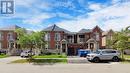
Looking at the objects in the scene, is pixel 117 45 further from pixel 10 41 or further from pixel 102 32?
pixel 10 41

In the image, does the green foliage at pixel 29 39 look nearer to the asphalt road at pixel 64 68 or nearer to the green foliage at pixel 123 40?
the asphalt road at pixel 64 68

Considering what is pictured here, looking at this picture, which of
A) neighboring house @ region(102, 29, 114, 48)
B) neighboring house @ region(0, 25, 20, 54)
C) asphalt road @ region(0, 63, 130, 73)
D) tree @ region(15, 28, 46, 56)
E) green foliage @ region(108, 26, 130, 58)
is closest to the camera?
asphalt road @ region(0, 63, 130, 73)

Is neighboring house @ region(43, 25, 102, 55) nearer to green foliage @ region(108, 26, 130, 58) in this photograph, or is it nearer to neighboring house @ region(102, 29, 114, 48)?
neighboring house @ region(102, 29, 114, 48)

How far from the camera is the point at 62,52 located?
206ft

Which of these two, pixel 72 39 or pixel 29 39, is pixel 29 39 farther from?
pixel 72 39

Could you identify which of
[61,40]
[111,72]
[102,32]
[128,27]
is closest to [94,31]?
[102,32]

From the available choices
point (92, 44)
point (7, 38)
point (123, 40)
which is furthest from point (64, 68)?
point (7, 38)

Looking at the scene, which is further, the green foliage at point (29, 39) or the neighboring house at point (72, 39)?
the neighboring house at point (72, 39)

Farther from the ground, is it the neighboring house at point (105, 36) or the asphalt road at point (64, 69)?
the neighboring house at point (105, 36)

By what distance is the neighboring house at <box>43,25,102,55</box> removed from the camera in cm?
6378

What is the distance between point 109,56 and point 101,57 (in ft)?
3.89

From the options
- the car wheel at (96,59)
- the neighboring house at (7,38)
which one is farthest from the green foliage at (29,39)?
the neighboring house at (7,38)

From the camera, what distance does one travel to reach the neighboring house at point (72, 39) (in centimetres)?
6378

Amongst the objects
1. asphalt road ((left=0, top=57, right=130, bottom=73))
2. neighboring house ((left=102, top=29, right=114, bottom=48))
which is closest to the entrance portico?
neighboring house ((left=102, top=29, right=114, bottom=48))
